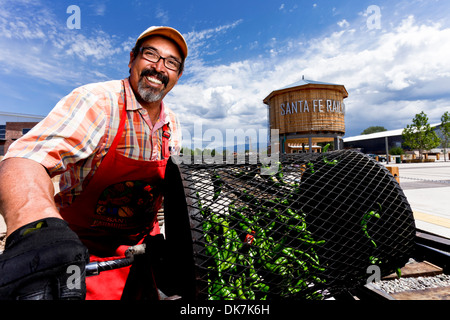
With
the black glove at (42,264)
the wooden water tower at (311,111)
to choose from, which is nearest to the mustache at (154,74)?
the black glove at (42,264)

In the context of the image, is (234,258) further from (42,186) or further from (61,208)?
(61,208)

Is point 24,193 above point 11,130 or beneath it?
beneath

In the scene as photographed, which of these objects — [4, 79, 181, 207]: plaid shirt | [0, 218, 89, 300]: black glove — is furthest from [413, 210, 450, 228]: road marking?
[0, 218, 89, 300]: black glove

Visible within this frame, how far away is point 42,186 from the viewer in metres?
0.95

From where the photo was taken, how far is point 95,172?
1.58m

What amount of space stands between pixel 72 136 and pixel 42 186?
15.1 inches

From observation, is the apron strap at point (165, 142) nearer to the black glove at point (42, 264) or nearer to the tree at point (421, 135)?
the black glove at point (42, 264)

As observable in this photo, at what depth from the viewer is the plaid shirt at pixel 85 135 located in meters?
1.11

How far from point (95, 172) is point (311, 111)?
15.9 m

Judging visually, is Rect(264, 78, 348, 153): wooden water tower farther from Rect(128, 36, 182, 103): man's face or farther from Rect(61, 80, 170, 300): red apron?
Rect(61, 80, 170, 300): red apron

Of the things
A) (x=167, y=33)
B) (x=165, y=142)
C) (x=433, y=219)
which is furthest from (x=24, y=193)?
(x=433, y=219)

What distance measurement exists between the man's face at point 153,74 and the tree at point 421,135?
46.3m

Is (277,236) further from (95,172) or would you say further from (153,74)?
(153,74)

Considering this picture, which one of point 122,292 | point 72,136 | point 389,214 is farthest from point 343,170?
point 122,292
